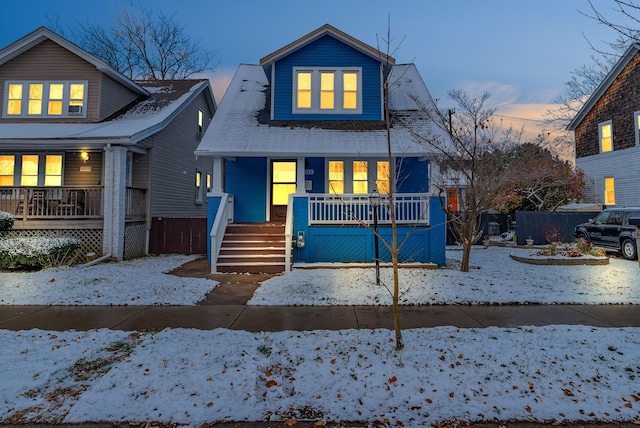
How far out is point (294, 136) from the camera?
1120cm

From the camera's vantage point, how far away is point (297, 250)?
1022 centimetres

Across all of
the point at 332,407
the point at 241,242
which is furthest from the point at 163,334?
the point at 241,242

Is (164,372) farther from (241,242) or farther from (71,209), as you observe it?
(71,209)

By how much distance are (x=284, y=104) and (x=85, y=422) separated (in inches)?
433

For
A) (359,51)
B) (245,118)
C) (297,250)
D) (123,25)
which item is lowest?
(297,250)

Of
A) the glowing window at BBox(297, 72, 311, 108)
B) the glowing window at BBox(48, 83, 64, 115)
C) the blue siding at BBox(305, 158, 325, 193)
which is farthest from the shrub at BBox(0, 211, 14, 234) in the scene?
the glowing window at BBox(297, 72, 311, 108)

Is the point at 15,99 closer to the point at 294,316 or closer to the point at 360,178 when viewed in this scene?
the point at 360,178

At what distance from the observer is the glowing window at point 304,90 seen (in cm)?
1230

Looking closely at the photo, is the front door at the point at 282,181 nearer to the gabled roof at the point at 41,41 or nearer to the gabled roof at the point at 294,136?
the gabled roof at the point at 294,136

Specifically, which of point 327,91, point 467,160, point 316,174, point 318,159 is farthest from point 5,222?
point 467,160

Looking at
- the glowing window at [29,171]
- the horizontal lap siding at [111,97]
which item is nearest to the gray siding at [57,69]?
the horizontal lap siding at [111,97]

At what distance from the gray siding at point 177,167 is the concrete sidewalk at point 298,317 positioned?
327 inches

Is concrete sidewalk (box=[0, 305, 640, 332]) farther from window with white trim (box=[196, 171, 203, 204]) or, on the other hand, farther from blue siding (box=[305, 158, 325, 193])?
window with white trim (box=[196, 171, 203, 204])

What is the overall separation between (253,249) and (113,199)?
535 cm
